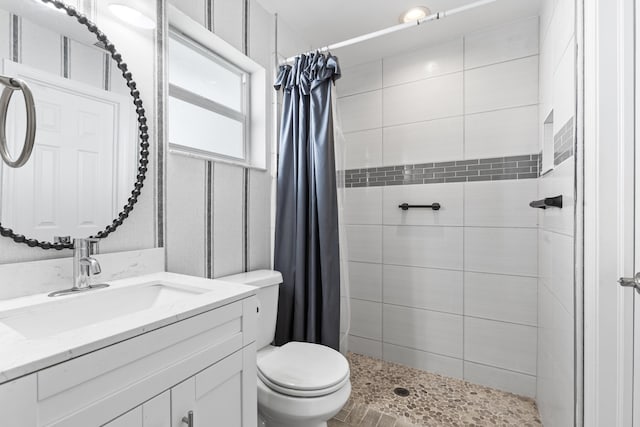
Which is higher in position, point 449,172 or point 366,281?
point 449,172

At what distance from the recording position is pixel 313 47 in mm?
2330

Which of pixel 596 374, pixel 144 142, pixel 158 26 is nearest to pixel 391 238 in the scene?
pixel 596 374

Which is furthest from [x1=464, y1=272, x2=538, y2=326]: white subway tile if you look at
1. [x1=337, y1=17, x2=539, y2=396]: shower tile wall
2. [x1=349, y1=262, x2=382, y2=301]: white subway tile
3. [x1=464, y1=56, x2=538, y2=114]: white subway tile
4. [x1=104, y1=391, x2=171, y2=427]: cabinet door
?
[x1=104, y1=391, x2=171, y2=427]: cabinet door

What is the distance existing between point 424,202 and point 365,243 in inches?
21.7

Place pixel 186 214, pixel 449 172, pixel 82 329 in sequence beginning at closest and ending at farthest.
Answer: pixel 82 329
pixel 186 214
pixel 449 172

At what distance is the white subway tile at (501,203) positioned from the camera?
195cm

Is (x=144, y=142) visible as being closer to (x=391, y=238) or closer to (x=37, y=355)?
(x=37, y=355)

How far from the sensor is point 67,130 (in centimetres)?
Result: 105

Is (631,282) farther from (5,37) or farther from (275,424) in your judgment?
(5,37)

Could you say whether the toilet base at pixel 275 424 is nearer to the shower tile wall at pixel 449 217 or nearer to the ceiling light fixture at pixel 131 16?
the shower tile wall at pixel 449 217

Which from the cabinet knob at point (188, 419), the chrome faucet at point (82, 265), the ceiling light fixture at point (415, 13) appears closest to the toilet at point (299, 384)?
the cabinet knob at point (188, 419)

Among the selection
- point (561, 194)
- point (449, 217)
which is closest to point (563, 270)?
point (561, 194)

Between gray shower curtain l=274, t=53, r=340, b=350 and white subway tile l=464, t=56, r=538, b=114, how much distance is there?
970 mm

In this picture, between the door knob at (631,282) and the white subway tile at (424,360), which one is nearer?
the door knob at (631,282)
